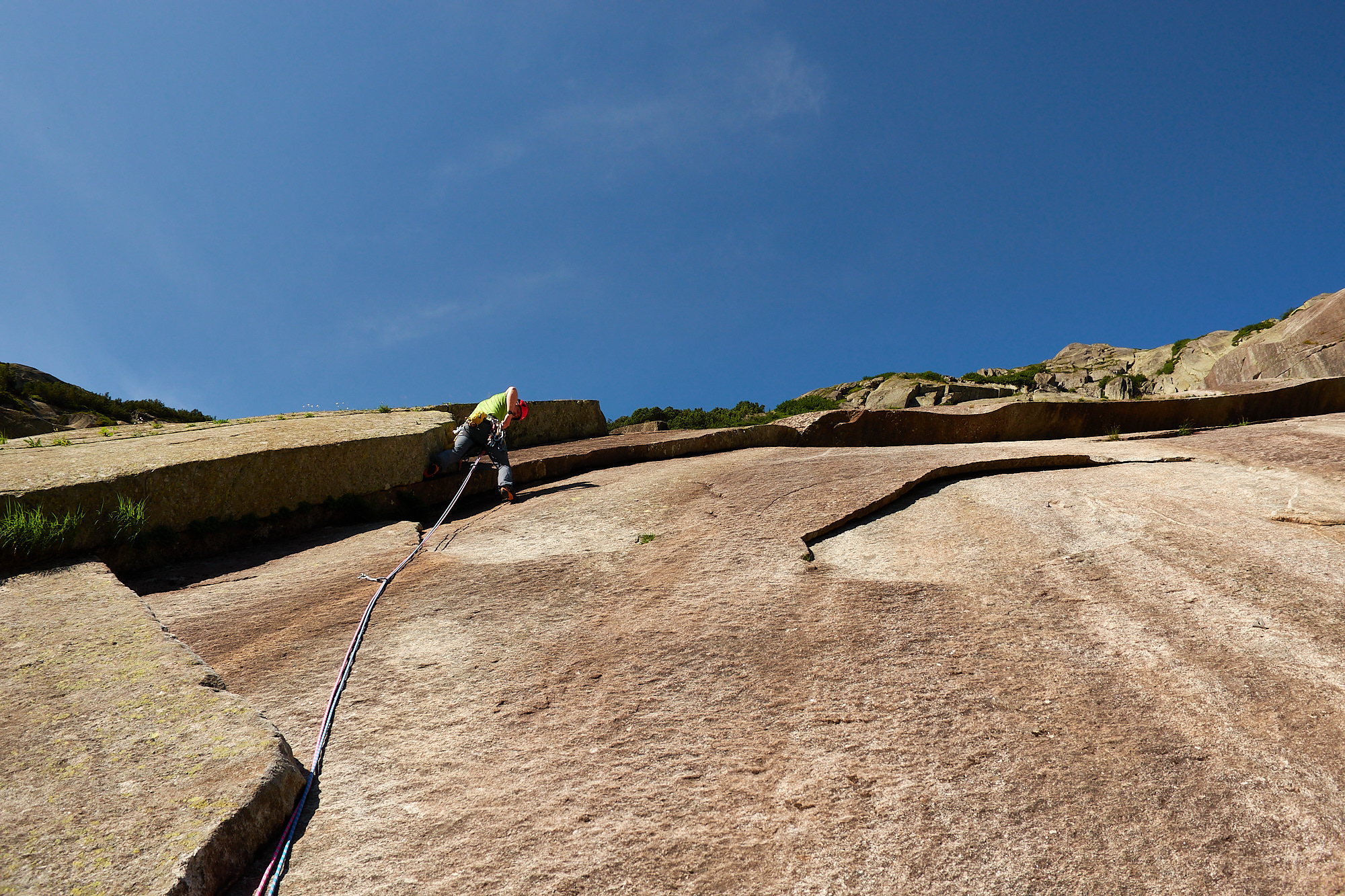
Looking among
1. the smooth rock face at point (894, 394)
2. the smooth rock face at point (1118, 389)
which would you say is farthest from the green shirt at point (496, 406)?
the smooth rock face at point (1118, 389)

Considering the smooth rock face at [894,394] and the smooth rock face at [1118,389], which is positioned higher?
the smooth rock face at [894,394]

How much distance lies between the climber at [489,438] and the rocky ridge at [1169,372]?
8.93 meters

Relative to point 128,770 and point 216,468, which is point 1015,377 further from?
point 128,770

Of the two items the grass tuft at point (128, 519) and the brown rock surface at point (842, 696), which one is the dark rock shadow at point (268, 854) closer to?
the brown rock surface at point (842, 696)

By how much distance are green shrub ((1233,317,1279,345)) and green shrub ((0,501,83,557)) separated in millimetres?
30104

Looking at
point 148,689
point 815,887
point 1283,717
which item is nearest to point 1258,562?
point 1283,717

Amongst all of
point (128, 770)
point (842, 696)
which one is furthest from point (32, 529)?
point (842, 696)

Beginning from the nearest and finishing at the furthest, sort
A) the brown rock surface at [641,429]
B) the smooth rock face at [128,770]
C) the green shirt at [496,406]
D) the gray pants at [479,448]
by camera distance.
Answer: the smooth rock face at [128,770], the gray pants at [479,448], the green shirt at [496,406], the brown rock surface at [641,429]

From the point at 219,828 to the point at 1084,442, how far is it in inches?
404

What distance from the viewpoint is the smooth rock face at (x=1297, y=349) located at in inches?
678

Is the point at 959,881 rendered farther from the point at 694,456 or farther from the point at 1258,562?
the point at 694,456

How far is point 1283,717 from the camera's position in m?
3.01

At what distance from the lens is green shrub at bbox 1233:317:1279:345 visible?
69.2 ft

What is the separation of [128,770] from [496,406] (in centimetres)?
738
